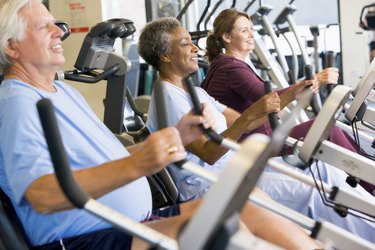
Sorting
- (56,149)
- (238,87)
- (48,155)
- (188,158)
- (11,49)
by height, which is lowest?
(188,158)

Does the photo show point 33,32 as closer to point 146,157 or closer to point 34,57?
point 34,57

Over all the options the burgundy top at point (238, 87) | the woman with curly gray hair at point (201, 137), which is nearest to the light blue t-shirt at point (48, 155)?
the woman with curly gray hair at point (201, 137)

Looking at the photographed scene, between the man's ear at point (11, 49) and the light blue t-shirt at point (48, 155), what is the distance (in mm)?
89

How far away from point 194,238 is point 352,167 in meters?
1.00

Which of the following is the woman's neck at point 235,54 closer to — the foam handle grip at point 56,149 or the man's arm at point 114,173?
the man's arm at point 114,173

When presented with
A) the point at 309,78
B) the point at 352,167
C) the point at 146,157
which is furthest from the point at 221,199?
the point at 309,78

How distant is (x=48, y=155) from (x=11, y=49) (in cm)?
46

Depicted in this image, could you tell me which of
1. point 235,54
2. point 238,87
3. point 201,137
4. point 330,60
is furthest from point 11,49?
point 235,54

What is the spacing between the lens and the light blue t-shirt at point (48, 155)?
154 cm

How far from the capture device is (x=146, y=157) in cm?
135

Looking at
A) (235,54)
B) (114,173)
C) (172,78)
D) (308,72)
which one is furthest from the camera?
(235,54)

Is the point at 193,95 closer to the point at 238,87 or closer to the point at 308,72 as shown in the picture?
the point at 308,72

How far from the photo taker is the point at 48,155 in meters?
1.56

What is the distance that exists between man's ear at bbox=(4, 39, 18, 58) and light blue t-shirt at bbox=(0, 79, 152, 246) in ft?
0.29
